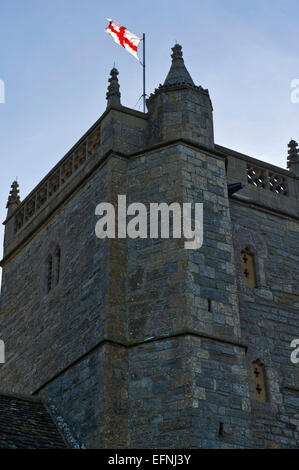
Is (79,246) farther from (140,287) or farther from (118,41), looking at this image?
(118,41)

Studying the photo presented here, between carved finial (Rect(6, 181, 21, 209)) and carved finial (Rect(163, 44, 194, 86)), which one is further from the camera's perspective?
carved finial (Rect(6, 181, 21, 209))

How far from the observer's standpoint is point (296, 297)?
16922 millimetres

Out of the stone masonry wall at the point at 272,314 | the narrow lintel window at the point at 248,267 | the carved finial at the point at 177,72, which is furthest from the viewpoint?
the carved finial at the point at 177,72

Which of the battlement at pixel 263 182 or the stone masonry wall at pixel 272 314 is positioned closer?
the stone masonry wall at pixel 272 314

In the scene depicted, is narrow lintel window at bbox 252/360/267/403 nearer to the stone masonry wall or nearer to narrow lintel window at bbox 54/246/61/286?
the stone masonry wall

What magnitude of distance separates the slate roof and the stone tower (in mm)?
379

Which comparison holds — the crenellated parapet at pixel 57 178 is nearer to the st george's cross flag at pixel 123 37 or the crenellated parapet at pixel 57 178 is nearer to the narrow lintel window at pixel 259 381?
the st george's cross flag at pixel 123 37

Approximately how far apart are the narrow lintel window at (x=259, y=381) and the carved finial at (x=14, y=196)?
812 centimetres

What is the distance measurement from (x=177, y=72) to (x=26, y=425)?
7462 mm

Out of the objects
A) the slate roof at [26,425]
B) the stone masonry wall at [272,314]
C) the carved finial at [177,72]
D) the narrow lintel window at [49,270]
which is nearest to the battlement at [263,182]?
the stone masonry wall at [272,314]

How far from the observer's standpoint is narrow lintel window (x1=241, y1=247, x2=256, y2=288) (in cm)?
1644

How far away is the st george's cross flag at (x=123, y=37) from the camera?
19.7 m

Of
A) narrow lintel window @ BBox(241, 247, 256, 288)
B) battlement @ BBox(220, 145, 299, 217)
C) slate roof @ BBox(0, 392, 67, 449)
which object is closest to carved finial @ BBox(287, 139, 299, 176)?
battlement @ BBox(220, 145, 299, 217)

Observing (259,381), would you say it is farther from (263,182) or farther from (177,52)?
(177,52)
